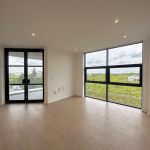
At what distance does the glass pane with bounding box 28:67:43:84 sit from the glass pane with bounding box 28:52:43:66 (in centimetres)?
22

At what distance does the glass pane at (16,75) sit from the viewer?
200 inches

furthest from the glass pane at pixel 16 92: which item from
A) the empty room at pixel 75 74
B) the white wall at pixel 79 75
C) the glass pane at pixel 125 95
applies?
the glass pane at pixel 125 95

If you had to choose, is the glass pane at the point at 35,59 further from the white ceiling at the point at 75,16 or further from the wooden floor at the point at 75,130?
the wooden floor at the point at 75,130

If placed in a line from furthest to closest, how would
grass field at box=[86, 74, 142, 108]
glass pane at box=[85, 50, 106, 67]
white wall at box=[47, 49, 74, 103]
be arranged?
glass pane at box=[85, 50, 106, 67], white wall at box=[47, 49, 74, 103], grass field at box=[86, 74, 142, 108]

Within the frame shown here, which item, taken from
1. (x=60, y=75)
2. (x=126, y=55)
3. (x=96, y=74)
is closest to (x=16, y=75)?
(x=60, y=75)

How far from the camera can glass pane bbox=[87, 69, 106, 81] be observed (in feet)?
18.1

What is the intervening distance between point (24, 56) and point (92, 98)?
386cm

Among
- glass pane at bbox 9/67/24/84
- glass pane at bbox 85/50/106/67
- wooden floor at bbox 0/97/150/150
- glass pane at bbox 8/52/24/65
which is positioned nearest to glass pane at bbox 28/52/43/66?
glass pane at bbox 8/52/24/65

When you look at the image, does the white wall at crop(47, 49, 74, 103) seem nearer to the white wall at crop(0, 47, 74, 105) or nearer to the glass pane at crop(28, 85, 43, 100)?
the white wall at crop(0, 47, 74, 105)

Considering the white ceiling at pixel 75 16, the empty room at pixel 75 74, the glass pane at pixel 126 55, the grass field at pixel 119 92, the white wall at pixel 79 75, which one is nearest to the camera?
the white ceiling at pixel 75 16

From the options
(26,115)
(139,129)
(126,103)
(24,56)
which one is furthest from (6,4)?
(126,103)

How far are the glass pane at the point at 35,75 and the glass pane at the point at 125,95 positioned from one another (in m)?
3.22

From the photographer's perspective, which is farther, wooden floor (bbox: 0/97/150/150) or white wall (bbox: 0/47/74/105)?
white wall (bbox: 0/47/74/105)

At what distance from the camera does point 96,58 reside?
585 centimetres
